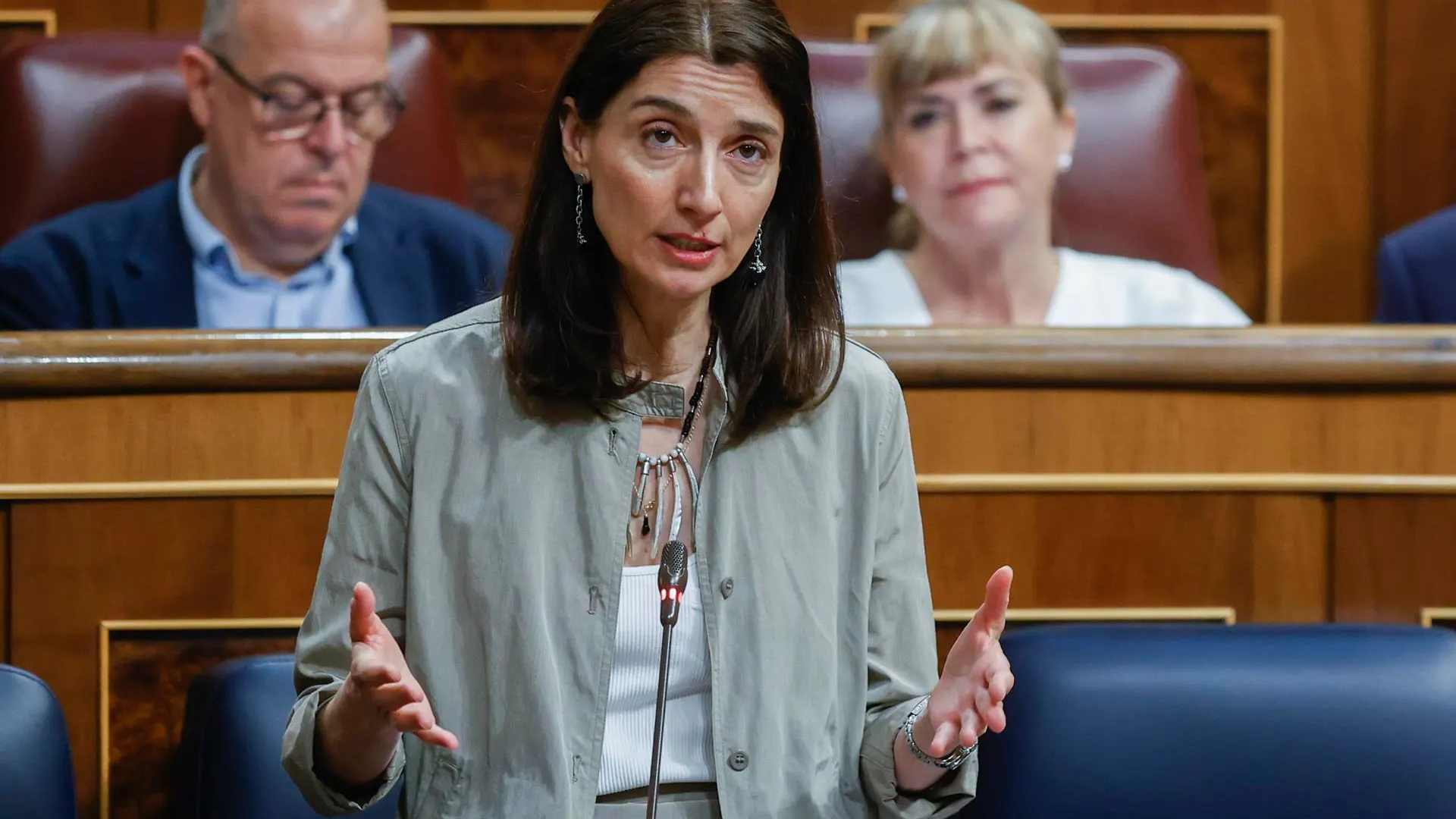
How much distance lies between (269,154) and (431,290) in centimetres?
18

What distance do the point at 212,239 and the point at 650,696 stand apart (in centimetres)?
79

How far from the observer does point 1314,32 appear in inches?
67.4

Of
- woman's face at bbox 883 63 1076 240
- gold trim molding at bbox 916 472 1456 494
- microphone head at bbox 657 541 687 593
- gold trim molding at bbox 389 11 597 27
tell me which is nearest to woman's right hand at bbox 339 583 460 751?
microphone head at bbox 657 541 687 593

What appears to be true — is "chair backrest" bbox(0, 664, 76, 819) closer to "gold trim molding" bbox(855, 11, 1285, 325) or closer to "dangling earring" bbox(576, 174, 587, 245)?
"dangling earring" bbox(576, 174, 587, 245)

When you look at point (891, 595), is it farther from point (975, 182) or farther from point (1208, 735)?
point (975, 182)

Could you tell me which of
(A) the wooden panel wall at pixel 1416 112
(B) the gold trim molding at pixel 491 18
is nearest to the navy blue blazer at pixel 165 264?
(B) the gold trim molding at pixel 491 18

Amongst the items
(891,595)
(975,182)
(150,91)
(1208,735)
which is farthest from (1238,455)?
(150,91)

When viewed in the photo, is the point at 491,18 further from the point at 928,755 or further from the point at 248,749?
the point at 928,755

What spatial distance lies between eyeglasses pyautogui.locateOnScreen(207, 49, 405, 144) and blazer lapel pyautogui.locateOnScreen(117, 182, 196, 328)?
111mm

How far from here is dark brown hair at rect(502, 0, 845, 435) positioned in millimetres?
717

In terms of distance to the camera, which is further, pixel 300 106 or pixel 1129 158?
pixel 1129 158

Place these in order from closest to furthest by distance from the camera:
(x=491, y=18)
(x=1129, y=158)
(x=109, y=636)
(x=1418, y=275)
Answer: (x=109, y=636) → (x=1418, y=275) → (x=1129, y=158) → (x=491, y=18)

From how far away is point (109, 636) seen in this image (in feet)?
3.03

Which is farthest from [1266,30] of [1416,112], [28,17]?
[28,17]
